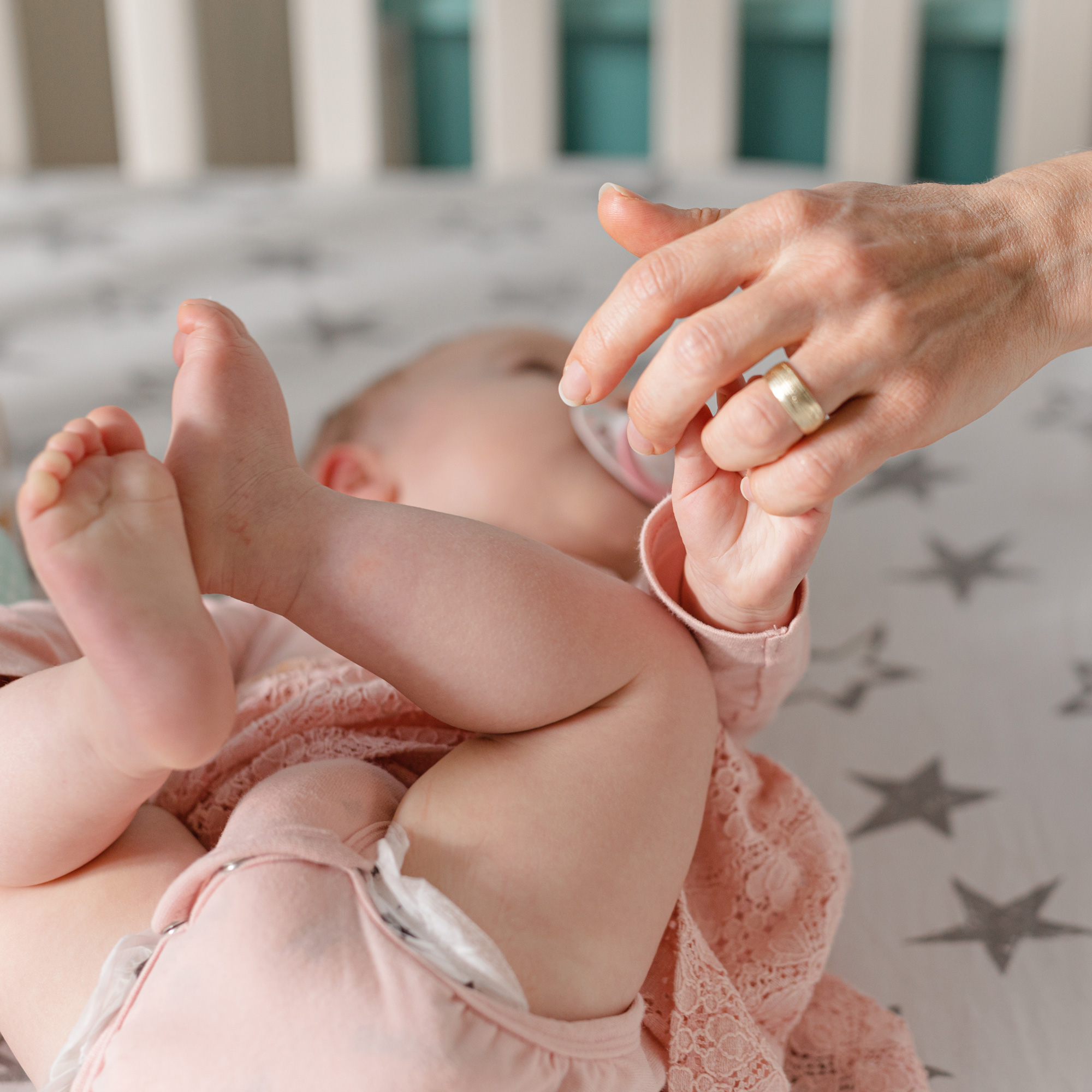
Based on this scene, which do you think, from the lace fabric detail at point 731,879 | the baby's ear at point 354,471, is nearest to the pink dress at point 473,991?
the lace fabric detail at point 731,879

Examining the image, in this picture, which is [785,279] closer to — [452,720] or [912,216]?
[912,216]

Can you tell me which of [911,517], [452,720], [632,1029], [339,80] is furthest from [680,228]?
[339,80]

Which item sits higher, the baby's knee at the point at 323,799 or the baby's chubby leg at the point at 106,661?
the baby's chubby leg at the point at 106,661

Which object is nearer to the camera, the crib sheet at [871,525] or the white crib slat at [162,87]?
the crib sheet at [871,525]

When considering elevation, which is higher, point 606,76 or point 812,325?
point 606,76

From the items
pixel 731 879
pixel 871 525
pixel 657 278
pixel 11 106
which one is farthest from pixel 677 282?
pixel 11 106

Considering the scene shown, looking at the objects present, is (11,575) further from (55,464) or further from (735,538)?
(735,538)

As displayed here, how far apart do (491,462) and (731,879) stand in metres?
0.41

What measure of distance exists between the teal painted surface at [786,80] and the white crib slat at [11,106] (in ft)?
3.98

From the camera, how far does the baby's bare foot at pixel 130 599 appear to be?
1.45 ft

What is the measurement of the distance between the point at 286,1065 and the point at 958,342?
44 centimetres

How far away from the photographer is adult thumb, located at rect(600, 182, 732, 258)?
531mm

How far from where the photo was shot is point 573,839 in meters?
0.52

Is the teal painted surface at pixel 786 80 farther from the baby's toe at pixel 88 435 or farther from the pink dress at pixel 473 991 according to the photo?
the baby's toe at pixel 88 435
